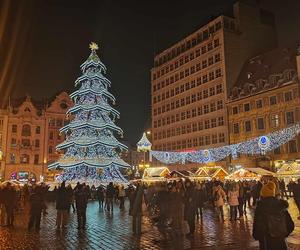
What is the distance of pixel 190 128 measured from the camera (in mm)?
61125

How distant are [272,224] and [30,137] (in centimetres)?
7601

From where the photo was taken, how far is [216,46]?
56.0 meters

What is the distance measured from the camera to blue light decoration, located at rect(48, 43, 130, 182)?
99.8 ft

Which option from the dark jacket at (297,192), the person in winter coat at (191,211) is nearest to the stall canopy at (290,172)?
the dark jacket at (297,192)

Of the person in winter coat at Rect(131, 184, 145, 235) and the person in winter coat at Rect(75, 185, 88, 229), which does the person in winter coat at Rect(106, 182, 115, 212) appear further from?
the person in winter coat at Rect(131, 184, 145, 235)

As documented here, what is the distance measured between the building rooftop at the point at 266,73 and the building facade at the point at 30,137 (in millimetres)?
41563

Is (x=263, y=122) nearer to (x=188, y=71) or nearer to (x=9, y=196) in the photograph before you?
(x=188, y=71)

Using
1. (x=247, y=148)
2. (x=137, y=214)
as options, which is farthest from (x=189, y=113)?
(x=137, y=214)

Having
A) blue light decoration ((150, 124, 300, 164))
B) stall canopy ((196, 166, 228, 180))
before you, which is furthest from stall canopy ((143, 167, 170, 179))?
blue light decoration ((150, 124, 300, 164))

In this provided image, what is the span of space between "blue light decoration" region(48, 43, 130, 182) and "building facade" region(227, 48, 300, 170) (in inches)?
827

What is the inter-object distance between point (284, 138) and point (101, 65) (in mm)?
18696

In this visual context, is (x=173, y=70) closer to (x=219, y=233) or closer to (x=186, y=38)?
(x=186, y=38)

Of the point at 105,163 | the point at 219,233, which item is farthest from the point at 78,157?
the point at 219,233

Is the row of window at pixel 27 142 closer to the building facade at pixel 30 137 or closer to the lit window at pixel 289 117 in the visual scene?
the building facade at pixel 30 137
